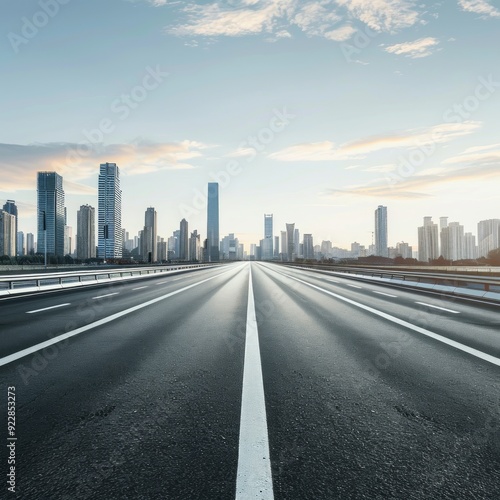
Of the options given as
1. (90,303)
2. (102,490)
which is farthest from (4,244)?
(102,490)

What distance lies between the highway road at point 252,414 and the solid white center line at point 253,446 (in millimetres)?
14

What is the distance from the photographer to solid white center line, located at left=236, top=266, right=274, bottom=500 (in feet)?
8.15

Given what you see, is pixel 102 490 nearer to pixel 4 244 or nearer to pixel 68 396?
pixel 68 396

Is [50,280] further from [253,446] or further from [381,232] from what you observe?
[381,232]

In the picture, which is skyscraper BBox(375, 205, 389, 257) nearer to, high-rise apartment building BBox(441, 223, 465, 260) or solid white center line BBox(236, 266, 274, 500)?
high-rise apartment building BBox(441, 223, 465, 260)

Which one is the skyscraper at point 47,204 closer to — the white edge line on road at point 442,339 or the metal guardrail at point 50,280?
the metal guardrail at point 50,280

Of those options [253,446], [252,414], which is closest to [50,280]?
[252,414]

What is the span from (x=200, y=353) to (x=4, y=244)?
9240 inches

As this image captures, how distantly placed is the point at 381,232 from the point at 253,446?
7844 inches

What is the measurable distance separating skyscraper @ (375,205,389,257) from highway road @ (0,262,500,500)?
181 m

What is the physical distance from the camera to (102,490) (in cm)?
251

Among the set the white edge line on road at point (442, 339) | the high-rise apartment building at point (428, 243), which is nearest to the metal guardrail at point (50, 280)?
the white edge line on road at point (442, 339)

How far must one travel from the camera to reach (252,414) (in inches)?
149

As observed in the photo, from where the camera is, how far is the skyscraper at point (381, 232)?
589ft
